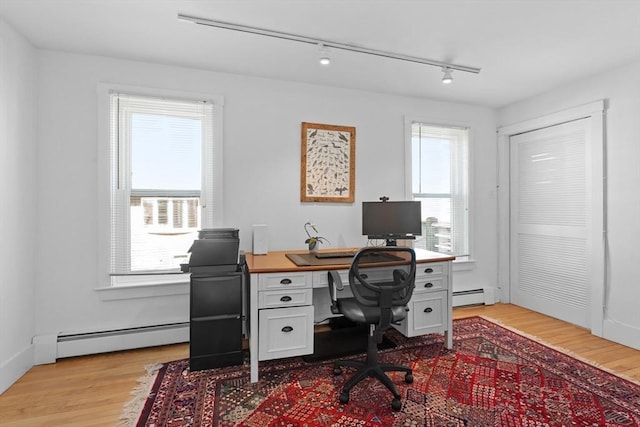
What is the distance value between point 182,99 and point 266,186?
44.2 inches

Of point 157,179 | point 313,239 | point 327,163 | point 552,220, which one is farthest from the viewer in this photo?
point 552,220

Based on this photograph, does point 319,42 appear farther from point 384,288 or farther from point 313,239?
point 384,288

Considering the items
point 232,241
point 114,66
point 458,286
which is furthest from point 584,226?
point 114,66

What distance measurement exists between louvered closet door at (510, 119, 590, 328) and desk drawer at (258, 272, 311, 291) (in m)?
3.06

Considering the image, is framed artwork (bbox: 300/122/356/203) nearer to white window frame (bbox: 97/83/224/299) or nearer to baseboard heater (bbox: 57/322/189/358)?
white window frame (bbox: 97/83/224/299)

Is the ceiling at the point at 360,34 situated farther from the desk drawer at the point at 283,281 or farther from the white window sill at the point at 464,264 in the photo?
the white window sill at the point at 464,264

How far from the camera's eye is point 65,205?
2701mm

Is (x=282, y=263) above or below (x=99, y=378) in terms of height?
above

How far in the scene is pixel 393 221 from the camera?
128 inches

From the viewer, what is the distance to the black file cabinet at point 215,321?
240 cm

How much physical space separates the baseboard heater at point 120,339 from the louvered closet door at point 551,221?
4038 mm

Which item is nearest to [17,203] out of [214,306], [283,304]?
[214,306]

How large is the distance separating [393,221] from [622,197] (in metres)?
2.15

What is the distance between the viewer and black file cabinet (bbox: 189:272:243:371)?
2400 millimetres
